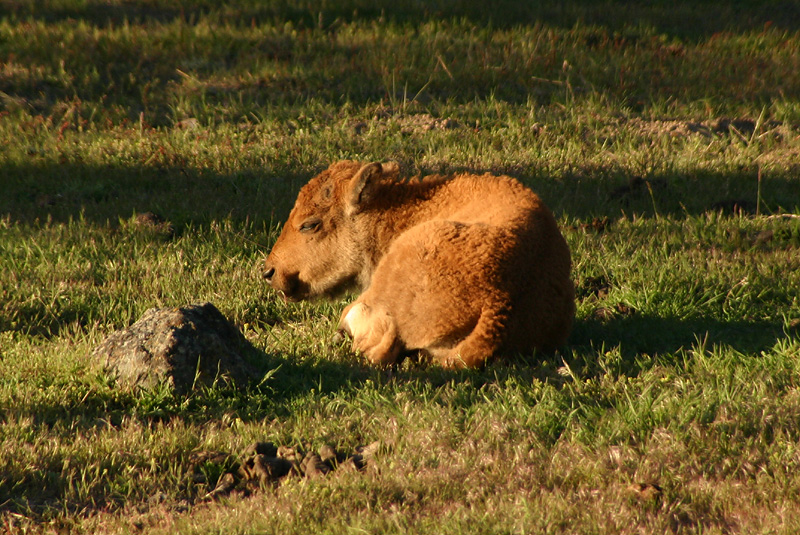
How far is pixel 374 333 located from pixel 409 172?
4523 mm

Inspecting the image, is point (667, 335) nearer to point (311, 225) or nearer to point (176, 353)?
point (311, 225)

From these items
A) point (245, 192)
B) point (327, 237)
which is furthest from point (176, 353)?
point (245, 192)

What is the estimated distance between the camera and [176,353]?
5227mm

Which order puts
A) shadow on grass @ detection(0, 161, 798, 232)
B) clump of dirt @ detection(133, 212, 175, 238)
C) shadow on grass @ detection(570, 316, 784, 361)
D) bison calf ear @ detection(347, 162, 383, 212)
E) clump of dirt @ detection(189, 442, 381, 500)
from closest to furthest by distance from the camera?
1. clump of dirt @ detection(189, 442, 381, 500)
2. shadow on grass @ detection(570, 316, 784, 361)
3. bison calf ear @ detection(347, 162, 383, 212)
4. clump of dirt @ detection(133, 212, 175, 238)
5. shadow on grass @ detection(0, 161, 798, 232)

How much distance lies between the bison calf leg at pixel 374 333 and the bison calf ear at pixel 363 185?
84 cm

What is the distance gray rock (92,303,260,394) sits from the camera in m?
5.20

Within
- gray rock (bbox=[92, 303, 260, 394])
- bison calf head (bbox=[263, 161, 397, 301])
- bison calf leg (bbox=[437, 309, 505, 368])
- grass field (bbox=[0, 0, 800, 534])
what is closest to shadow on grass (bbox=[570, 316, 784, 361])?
grass field (bbox=[0, 0, 800, 534])

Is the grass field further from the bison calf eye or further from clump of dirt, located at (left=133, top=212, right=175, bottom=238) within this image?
the bison calf eye

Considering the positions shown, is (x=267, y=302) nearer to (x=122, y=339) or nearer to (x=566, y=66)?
(x=122, y=339)

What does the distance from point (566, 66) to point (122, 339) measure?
9387 mm

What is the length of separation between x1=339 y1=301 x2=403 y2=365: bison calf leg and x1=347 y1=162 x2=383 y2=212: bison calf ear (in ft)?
2.76

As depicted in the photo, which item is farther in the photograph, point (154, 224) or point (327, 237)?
point (154, 224)

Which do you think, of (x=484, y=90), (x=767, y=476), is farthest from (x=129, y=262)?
(x=484, y=90)

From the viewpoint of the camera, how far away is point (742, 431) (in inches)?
177
